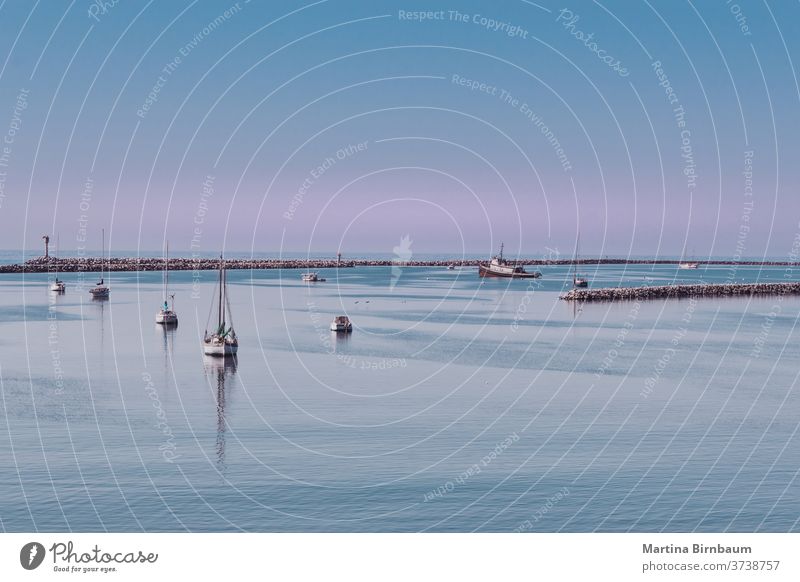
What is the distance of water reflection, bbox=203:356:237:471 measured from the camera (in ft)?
128

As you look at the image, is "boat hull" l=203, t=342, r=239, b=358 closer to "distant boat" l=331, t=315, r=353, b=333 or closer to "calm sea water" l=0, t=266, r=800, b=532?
"calm sea water" l=0, t=266, r=800, b=532

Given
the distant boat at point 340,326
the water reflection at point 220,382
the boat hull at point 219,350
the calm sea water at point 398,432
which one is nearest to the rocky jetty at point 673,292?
the calm sea water at point 398,432

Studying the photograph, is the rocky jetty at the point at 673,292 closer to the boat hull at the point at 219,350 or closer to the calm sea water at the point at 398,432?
the calm sea water at the point at 398,432

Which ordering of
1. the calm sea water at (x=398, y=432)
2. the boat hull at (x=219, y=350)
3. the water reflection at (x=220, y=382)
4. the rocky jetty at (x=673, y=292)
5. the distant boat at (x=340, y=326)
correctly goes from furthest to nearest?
the rocky jetty at (x=673, y=292) < the distant boat at (x=340, y=326) < the boat hull at (x=219, y=350) < the water reflection at (x=220, y=382) < the calm sea water at (x=398, y=432)

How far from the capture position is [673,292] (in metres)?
162

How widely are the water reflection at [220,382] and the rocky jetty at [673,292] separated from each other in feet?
284

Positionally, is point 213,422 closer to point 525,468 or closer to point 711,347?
point 525,468

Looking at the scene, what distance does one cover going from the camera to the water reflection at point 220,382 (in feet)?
128

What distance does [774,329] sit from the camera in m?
101

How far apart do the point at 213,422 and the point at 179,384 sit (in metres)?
13.2

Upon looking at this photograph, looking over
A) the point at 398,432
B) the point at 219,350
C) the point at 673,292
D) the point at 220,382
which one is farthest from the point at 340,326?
the point at 673,292

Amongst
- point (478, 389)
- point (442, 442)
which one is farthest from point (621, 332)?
point (442, 442)

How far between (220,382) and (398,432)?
18.4 meters

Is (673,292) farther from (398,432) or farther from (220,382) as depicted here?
(398,432)
